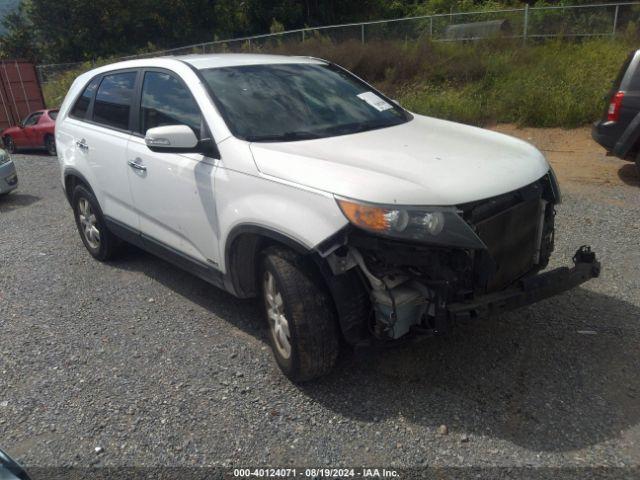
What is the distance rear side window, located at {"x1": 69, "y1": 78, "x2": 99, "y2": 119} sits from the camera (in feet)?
16.6

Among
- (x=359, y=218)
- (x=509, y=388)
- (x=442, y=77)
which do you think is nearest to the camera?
(x=359, y=218)

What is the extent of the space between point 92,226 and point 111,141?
1160 millimetres

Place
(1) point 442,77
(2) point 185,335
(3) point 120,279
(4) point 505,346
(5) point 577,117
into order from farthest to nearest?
1. (1) point 442,77
2. (5) point 577,117
3. (3) point 120,279
4. (2) point 185,335
5. (4) point 505,346

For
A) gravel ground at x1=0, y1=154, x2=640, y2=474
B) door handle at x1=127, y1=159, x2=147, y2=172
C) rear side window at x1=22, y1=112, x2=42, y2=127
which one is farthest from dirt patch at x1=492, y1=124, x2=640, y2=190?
rear side window at x1=22, y1=112, x2=42, y2=127

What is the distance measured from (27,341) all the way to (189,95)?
6.95 ft

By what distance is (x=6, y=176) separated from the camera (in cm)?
876

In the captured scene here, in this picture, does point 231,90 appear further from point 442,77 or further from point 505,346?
point 442,77

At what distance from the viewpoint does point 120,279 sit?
5000 millimetres

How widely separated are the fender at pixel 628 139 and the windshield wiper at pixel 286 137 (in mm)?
5329

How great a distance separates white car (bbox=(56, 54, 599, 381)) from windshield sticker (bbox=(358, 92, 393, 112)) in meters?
0.03

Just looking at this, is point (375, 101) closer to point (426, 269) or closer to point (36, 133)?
point (426, 269)

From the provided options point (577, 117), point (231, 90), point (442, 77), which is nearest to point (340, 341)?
point (231, 90)

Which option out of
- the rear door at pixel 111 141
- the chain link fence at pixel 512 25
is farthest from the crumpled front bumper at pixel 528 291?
the chain link fence at pixel 512 25

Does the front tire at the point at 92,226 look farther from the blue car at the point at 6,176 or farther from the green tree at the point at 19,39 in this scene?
the green tree at the point at 19,39
